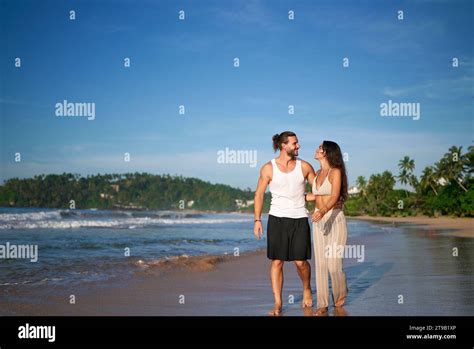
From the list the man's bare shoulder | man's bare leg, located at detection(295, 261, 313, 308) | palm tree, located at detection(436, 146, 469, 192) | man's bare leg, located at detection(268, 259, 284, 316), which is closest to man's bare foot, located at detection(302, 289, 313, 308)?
man's bare leg, located at detection(295, 261, 313, 308)

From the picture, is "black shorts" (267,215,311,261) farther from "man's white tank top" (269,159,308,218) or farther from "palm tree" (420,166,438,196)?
"palm tree" (420,166,438,196)

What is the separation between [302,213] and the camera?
668cm

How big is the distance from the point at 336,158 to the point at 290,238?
44.3 inches

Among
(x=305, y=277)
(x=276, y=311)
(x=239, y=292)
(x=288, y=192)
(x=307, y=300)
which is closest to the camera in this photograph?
(x=276, y=311)

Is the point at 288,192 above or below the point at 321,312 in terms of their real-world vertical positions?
above

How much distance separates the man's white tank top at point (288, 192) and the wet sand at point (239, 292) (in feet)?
3.95

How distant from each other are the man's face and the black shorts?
79 cm

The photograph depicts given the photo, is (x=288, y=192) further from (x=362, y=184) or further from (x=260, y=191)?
(x=362, y=184)

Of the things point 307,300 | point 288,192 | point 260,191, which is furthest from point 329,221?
point 307,300

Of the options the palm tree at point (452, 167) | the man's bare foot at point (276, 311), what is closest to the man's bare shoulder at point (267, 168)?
the man's bare foot at point (276, 311)

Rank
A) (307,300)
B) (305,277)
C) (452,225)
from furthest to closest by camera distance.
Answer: (452,225), (307,300), (305,277)

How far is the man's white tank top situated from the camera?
6.61m

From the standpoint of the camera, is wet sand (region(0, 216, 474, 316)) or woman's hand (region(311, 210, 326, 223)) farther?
wet sand (region(0, 216, 474, 316))
